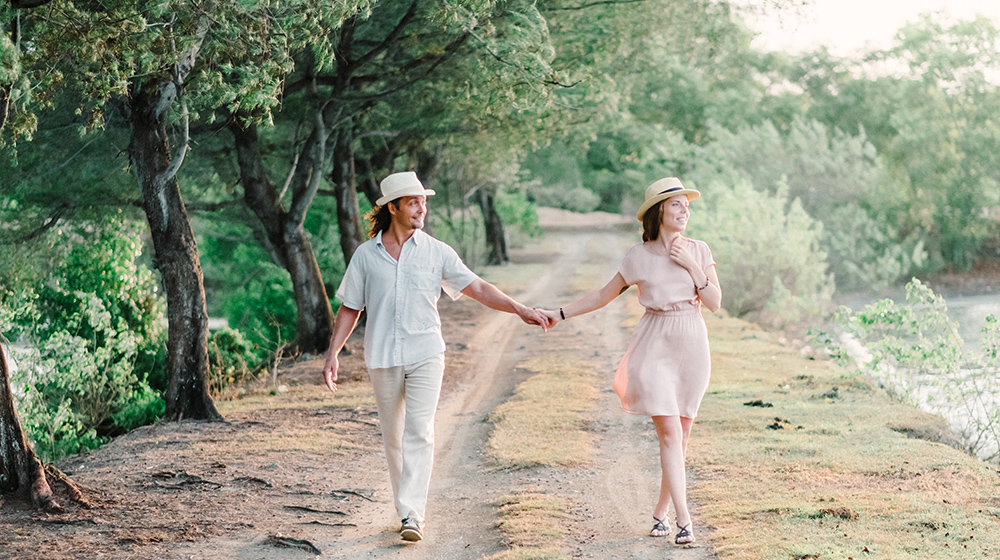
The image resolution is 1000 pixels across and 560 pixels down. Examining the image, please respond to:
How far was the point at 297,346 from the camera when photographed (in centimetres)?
1666

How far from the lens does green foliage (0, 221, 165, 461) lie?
37.1 ft

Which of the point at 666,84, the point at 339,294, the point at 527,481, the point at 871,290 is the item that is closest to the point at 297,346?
the point at 527,481

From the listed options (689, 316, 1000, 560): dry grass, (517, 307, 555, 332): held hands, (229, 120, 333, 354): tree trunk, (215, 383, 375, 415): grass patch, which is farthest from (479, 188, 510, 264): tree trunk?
(517, 307, 555, 332): held hands

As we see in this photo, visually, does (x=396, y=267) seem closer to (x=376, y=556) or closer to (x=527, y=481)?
(x=376, y=556)

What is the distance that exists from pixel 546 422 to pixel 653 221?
458cm

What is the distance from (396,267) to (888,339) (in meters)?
7.61

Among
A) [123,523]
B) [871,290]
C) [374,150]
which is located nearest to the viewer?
[123,523]

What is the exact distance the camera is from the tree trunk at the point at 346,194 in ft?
58.2

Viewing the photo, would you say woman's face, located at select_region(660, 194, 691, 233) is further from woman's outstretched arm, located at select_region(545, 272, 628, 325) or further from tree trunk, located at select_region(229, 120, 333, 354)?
tree trunk, located at select_region(229, 120, 333, 354)

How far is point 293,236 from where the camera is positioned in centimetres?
1527

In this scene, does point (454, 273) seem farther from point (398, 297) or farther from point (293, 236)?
point (293, 236)

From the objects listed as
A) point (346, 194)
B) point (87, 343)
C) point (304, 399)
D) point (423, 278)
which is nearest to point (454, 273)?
point (423, 278)

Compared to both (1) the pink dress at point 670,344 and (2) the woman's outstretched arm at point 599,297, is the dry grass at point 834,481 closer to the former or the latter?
(1) the pink dress at point 670,344

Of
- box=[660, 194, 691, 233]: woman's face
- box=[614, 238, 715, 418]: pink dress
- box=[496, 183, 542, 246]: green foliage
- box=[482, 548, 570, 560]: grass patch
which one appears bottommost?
box=[482, 548, 570, 560]: grass patch
